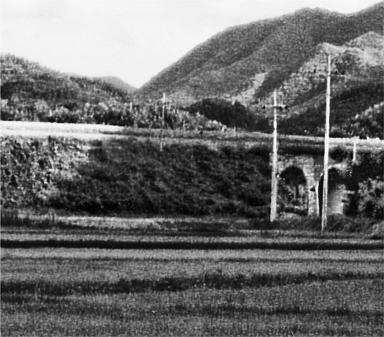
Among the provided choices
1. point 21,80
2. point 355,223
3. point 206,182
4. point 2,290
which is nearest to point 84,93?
point 21,80

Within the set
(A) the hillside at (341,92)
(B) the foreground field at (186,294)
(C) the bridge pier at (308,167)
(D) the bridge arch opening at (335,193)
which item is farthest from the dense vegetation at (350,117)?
(B) the foreground field at (186,294)

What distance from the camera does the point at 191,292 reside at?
76.8ft

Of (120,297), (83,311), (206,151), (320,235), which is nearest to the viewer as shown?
(83,311)

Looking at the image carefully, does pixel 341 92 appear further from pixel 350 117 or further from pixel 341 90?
pixel 350 117

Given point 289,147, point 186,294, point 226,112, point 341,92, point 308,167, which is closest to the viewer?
point 186,294

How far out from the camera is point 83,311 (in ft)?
65.1

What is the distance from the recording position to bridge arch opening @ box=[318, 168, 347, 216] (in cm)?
6925

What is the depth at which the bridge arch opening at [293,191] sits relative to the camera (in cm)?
6909

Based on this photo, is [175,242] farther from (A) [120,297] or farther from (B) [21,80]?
(B) [21,80]

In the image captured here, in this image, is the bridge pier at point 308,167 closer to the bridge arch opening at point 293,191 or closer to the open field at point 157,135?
the bridge arch opening at point 293,191

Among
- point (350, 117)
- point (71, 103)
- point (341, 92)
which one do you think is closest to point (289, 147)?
point (350, 117)

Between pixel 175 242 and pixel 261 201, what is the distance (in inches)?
1147

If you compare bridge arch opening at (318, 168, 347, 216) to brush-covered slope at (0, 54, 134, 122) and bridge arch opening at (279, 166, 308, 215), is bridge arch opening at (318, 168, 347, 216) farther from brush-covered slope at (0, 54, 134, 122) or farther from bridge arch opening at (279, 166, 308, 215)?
brush-covered slope at (0, 54, 134, 122)

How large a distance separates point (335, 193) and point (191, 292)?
48.8 meters
